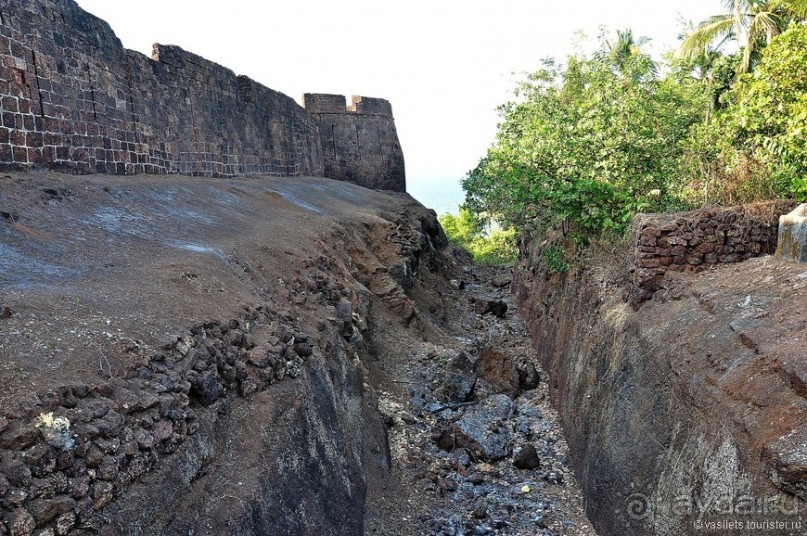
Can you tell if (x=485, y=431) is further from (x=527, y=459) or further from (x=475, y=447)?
(x=527, y=459)

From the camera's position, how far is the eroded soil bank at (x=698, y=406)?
414cm

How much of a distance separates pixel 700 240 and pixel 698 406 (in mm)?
3011

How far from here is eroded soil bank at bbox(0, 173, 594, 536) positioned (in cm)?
356

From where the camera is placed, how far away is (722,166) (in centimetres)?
900

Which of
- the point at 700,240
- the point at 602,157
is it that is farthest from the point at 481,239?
the point at 700,240

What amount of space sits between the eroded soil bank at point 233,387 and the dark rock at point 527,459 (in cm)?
1

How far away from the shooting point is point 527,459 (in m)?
8.14

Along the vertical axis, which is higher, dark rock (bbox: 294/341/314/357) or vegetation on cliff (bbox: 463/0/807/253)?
vegetation on cliff (bbox: 463/0/807/253)

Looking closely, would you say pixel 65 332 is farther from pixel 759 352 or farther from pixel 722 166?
pixel 722 166

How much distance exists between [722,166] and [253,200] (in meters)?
8.35

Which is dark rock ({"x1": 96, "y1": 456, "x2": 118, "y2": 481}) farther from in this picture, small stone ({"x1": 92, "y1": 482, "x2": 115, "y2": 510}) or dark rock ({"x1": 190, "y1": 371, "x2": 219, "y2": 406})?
dark rock ({"x1": 190, "y1": 371, "x2": 219, "y2": 406})

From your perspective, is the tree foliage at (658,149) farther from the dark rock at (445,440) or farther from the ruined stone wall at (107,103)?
the ruined stone wall at (107,103)

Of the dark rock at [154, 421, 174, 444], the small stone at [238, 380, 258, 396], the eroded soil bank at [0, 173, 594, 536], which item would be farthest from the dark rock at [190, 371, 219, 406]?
the dark rock at [154, 421, 174, 444]

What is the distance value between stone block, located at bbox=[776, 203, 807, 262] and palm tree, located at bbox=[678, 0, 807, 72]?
531 inches
